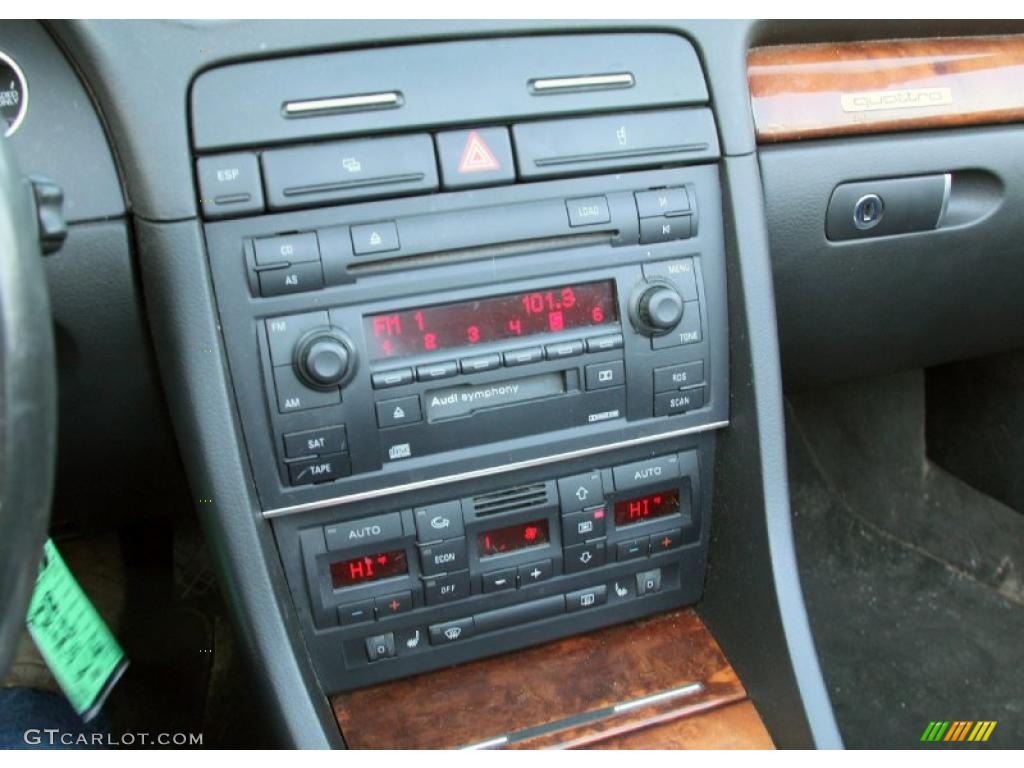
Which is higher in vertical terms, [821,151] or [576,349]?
[821,151]

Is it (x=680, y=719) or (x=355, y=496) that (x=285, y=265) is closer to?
(x=355, y=496)

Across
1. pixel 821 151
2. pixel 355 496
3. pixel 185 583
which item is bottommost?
pixel 185 583

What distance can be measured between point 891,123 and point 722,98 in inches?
10.3

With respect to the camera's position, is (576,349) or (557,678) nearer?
(576,349)

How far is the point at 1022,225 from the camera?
1401mm

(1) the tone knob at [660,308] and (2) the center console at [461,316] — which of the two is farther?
(1) the tone knob at [660,308]

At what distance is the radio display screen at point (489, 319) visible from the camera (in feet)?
3.49

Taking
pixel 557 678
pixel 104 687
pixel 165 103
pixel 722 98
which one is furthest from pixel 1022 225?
pixel 104 687

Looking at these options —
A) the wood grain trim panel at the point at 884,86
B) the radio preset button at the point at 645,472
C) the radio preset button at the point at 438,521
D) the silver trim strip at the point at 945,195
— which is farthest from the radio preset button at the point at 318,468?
the silver trim strip at the point at 945,195

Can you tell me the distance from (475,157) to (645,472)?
417 millimetres

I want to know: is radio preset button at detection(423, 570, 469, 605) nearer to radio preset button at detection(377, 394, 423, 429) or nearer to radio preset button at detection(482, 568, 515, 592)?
radio preset button at detection(482, 568, 515, 592)

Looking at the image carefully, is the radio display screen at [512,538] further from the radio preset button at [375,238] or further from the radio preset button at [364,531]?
the radio preset button at [375,238]

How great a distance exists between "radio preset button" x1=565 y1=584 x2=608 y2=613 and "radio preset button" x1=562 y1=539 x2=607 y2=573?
0.03m

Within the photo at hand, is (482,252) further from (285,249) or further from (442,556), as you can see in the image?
(442,556)
